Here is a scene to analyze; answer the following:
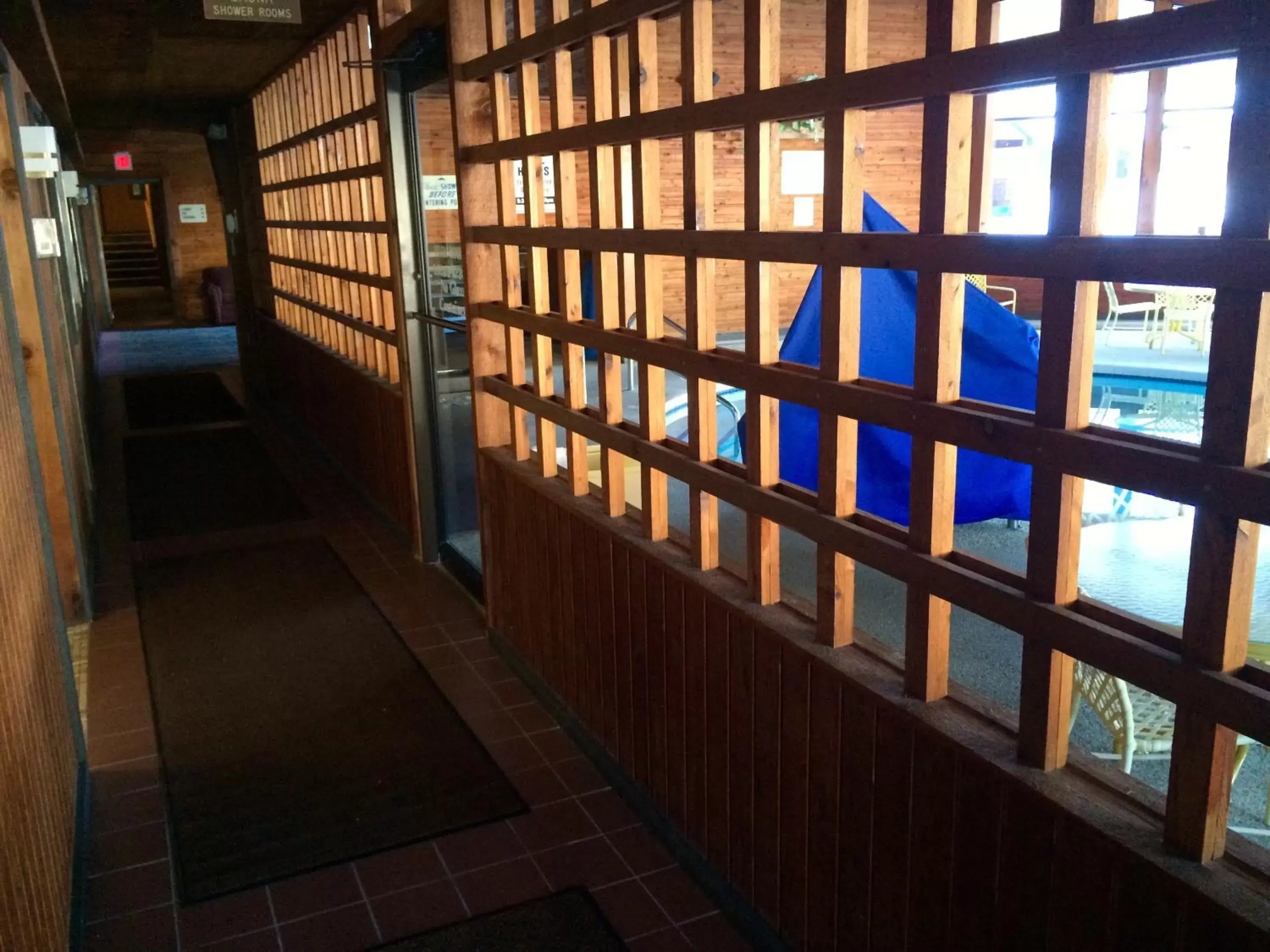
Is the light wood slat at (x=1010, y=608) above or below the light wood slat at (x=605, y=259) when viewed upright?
below

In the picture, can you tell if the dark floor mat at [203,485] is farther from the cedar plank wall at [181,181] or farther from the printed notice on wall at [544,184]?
the cedar plank wall at [181,181]

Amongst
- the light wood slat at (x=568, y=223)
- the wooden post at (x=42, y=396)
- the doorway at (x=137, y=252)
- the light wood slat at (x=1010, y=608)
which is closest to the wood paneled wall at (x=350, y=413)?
the wooden post at (x=42, y=396)

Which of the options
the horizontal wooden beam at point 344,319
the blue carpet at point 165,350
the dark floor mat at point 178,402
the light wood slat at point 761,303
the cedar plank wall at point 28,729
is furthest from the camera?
the blue carpet at point 165,350

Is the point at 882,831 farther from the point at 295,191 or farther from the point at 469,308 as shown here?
the point at 295,191

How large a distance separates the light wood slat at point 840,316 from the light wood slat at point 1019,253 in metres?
0.06

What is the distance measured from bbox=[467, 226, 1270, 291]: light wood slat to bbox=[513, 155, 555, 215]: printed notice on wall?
108 centimetres

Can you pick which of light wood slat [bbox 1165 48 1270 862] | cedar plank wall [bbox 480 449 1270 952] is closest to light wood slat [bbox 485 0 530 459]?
cedar plank wall [bbox 480 449 1270 952]

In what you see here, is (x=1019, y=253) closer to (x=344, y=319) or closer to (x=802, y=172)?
(x=344, y=319)

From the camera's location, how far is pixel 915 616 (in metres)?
1.92

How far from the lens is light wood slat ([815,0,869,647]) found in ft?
6.24

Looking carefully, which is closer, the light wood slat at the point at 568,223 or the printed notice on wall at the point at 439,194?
the light wood slat at the point at 568,223

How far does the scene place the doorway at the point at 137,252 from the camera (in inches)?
728

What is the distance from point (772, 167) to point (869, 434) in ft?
6.82

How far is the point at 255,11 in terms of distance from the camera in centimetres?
483
